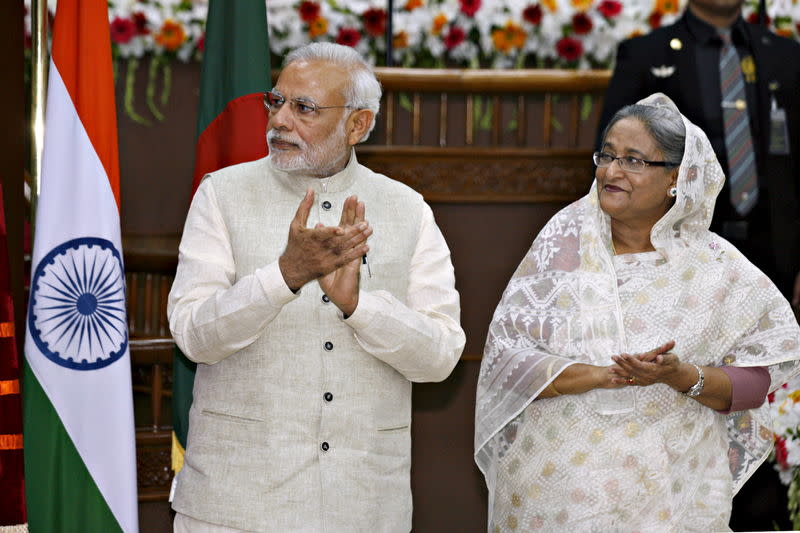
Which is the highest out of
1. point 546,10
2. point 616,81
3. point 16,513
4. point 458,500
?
point 546,10

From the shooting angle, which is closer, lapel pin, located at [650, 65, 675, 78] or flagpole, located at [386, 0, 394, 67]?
lapel pin, located at [650, 65, 675, 78]

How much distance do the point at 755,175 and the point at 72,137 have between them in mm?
2214

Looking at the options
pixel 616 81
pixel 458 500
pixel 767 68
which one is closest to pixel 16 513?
pixel 458 500

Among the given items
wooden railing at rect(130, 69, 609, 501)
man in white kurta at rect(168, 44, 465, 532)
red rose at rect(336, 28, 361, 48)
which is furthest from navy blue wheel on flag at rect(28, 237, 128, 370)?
red rose at rect(336, 28, 361, 48)

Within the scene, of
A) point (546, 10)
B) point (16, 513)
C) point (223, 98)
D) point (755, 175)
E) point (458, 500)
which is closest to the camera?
point (16, 513)

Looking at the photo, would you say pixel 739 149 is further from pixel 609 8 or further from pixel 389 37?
pixel 389 37

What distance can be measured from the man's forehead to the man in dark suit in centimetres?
149

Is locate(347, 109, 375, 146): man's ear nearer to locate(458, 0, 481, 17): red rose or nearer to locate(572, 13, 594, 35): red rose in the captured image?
locate(458, 0, 481, 17): red rose

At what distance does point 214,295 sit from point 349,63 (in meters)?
0.63

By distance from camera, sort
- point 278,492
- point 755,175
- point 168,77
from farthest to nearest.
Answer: point 168,77
point 755,175
point 278,492

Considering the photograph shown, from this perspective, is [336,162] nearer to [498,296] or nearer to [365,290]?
[365,290]

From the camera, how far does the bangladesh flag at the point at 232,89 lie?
3.41m

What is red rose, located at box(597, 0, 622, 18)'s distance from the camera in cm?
501

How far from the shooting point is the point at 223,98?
351 cm
